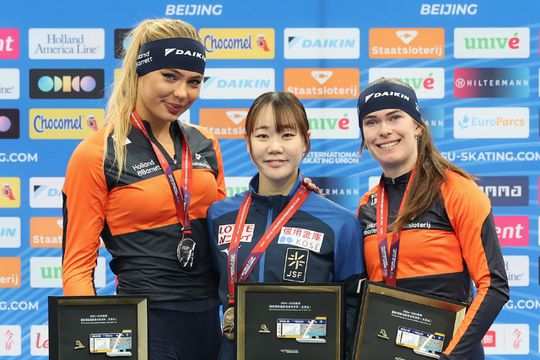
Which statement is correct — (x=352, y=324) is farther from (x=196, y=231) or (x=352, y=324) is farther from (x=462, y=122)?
(x=462, y=122)

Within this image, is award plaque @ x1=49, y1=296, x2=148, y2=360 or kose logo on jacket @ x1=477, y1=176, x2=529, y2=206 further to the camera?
kose logo on jacket @ x1=477, y1=176, x2=529, y2=206

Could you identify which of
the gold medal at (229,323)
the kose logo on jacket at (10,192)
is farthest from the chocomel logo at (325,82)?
the gold medal at (229,323)

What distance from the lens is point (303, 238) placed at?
2.34m

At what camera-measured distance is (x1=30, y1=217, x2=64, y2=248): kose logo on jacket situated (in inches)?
180

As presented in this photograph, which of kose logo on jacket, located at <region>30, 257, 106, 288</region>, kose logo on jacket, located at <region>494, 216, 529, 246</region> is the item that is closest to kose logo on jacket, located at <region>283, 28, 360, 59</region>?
kose logo on jacket, located at <region>494, 216, 529, 246</region>

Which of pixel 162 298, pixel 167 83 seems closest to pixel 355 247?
pixel 162 298

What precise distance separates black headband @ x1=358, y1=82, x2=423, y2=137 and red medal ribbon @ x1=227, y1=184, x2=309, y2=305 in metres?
0.37

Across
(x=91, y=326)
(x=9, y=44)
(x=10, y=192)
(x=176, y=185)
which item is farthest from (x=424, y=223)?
(x=9, y=44)

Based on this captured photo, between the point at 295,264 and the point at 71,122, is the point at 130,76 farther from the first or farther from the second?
the point at 71,122

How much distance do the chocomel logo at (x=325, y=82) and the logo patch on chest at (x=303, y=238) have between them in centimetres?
227

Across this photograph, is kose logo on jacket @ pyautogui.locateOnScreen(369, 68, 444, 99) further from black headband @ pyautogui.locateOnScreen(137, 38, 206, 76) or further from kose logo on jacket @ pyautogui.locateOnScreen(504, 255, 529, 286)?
black headband @ pyautogui.locateOnScreen(137, 38, 206, 76)

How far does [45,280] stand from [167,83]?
8.37ft

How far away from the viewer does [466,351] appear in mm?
2150

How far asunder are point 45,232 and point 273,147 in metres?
2.68
